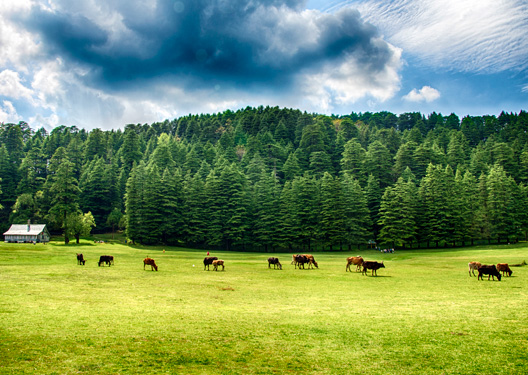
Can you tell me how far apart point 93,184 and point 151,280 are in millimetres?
83475

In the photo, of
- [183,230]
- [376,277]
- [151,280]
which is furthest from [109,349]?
[183,230]

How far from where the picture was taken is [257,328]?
1309 cm

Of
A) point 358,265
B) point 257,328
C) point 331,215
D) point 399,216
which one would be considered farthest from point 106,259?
point 399,216

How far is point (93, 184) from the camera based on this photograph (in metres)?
97.8

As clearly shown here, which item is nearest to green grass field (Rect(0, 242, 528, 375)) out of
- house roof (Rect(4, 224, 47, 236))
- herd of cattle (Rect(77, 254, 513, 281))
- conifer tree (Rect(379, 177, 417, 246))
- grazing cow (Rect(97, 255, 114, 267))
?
herd of cattle (Rect(77, 254, 513, 281))

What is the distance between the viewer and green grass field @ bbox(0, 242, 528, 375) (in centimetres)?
962

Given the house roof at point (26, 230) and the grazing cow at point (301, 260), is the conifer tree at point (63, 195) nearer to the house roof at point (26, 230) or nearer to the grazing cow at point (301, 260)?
the house roof at point (26, 230)

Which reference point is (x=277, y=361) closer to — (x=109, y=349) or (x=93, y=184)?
(x=109, y=349)

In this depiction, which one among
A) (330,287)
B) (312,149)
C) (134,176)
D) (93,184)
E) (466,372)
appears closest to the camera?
(466,372)

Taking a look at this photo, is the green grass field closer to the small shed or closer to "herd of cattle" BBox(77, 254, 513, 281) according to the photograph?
"herd of cattle" BBox(77, 254, 513, 281)

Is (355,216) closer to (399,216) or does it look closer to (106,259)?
(399,216)

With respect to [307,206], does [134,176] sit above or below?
above

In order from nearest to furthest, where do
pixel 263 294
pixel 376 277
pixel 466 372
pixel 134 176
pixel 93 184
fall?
pixel 466 372, pixel 263 294, pixel 376 277, pixel 134 176, pixel 93 184

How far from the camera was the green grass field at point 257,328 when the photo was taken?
9.62 m
